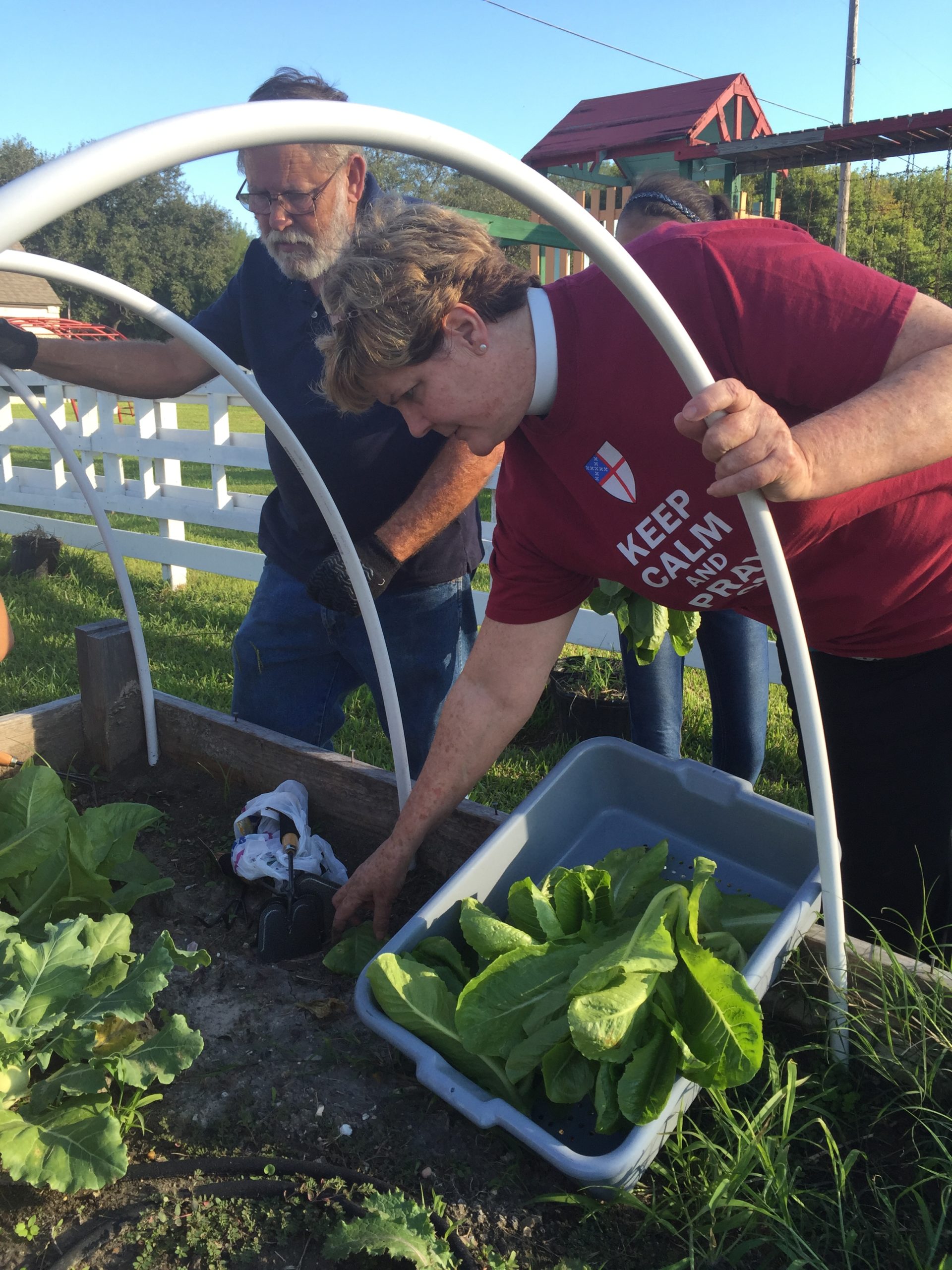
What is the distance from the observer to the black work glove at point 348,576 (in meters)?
1.90

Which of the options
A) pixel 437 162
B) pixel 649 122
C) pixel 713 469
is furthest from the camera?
pixel 649 122

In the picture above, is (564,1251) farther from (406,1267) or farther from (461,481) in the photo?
(461,481)

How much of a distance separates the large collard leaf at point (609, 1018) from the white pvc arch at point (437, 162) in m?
0.33

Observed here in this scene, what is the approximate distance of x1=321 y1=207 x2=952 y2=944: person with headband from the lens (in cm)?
107

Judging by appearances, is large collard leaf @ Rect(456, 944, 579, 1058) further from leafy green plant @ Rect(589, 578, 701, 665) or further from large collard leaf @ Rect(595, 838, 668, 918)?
leafy green plant @ Rect(589, 578, 701, 665)

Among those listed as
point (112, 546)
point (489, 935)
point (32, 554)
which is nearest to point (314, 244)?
point (112, 546)

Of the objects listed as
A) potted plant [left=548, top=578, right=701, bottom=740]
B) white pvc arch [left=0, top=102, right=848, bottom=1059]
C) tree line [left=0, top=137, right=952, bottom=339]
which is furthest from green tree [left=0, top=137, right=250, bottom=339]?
white pvc arch [left=0, top=102, right=848, bottom=1059]

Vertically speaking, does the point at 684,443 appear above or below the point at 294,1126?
above

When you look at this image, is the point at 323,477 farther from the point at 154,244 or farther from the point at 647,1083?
the point at 154,244

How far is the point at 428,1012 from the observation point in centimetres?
121

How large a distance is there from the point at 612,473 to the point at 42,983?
1.11 metres

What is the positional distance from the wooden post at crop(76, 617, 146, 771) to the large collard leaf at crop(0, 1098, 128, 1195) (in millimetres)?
1242

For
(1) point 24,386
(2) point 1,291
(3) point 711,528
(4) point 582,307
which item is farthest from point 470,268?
(2) point 1,291

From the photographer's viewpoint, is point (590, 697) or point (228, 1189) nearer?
point (228, 1189)
